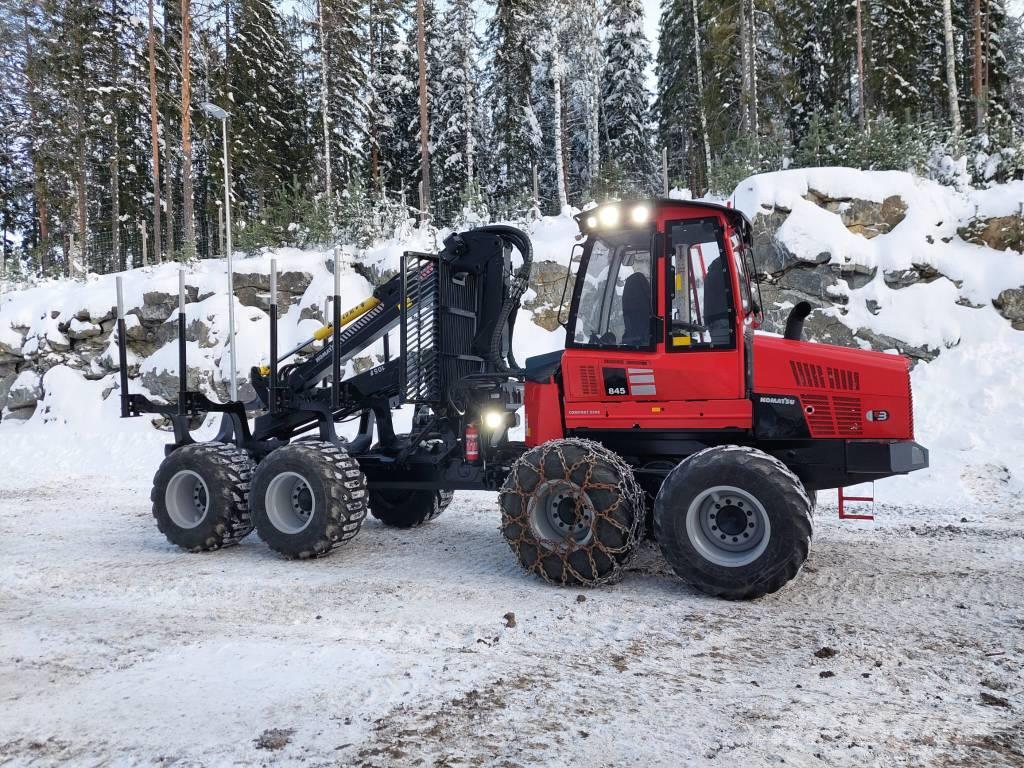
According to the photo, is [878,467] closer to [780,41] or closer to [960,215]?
[960,215]

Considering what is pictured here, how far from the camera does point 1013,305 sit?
501 inches

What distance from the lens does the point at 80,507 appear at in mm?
9547

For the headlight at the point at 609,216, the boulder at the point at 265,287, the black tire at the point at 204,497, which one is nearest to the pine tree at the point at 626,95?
the boulder at the point at 265,287

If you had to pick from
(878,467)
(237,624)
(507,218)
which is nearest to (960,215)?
(507,218)

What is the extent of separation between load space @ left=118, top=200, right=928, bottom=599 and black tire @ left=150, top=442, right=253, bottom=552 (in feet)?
0.06

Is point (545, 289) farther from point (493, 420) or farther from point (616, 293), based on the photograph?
point (616, 293)

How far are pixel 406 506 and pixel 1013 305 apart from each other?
11.2 meters

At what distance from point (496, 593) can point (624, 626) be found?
44.9 inches

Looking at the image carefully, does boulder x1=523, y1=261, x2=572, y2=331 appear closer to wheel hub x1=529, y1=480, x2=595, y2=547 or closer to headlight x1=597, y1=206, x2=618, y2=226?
headlight x1=597, y1=206, x2=618, y2=226

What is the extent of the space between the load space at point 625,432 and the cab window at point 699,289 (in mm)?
11

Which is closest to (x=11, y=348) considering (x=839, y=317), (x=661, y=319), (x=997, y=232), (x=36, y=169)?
(x=36, y=169)

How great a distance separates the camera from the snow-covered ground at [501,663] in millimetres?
3016

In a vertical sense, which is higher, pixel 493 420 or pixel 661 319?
pixel 661 319

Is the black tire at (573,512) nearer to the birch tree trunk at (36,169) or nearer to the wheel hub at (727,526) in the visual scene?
the wheel hub at (727,526)
